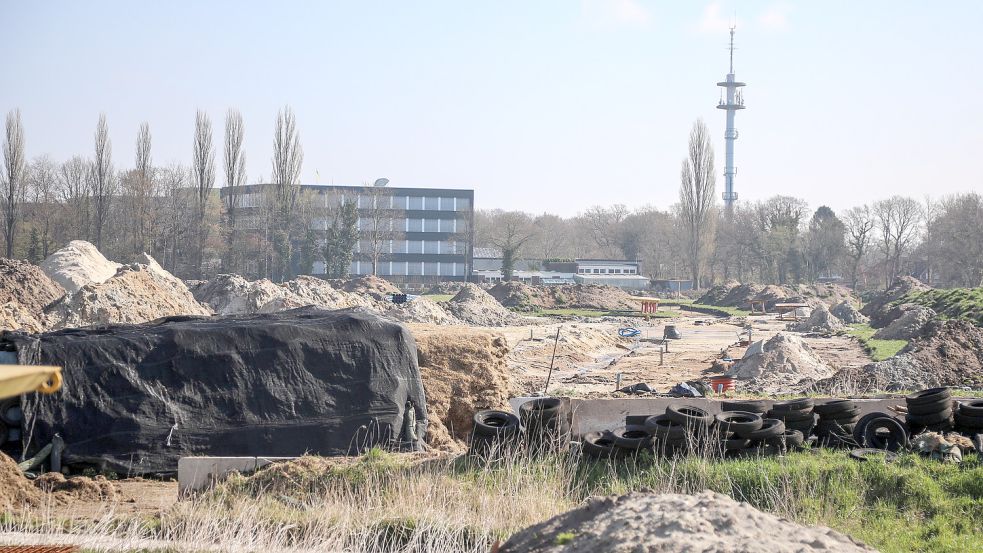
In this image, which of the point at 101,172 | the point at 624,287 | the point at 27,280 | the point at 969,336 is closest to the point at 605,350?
the point at 969,336

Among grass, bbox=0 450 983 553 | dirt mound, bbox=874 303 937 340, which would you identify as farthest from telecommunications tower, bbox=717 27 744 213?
grass, bbox=0 450 983 553

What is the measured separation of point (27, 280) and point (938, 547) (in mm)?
27500

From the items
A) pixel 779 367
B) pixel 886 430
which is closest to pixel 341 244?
pixel 779 367

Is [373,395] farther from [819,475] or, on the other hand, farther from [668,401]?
[819,475]

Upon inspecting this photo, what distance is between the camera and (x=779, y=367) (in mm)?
24453

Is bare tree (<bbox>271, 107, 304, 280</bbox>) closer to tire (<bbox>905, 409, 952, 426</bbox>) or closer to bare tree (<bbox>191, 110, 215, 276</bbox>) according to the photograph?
bare tree (<bbox>191, 110, 215, 276</bbox>)

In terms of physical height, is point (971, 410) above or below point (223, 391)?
above

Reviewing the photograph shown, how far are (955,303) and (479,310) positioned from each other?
24.3 meters

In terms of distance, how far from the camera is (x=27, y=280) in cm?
2772

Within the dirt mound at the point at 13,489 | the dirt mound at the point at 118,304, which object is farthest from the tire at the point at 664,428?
the dirt mound at the point at 118,304

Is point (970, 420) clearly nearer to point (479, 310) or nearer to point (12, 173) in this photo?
point (479, 310)

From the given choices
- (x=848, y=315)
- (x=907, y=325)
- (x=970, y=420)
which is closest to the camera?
(x=970, y=420)

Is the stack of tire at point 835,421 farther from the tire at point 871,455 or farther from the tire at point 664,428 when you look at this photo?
the tire at point 664,428

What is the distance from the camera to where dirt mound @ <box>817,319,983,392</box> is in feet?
64.4
